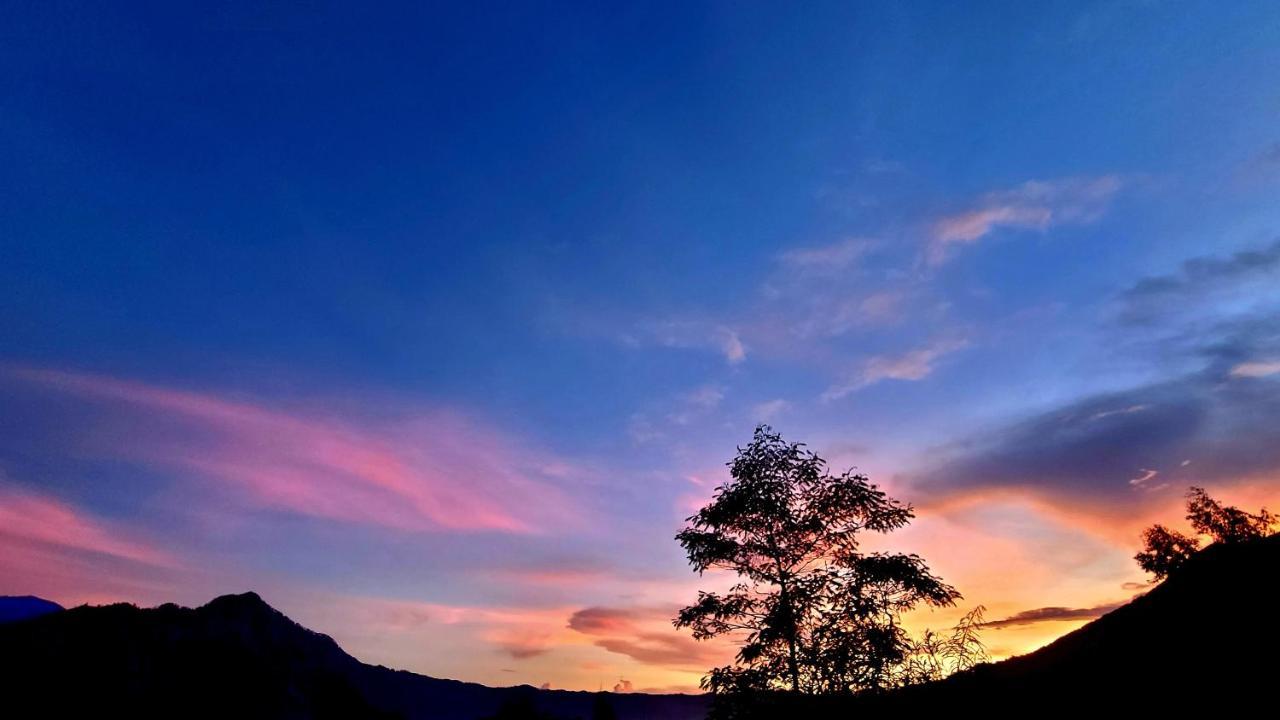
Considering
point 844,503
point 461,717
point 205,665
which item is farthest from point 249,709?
point 461,717

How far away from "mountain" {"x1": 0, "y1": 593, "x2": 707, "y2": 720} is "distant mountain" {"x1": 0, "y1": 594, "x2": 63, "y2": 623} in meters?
12.5

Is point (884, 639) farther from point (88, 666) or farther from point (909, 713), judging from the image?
point (88, 666)

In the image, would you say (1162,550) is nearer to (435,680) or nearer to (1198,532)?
(1198,532)

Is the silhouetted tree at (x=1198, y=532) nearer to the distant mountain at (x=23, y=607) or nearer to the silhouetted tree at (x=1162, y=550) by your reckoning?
the silhouetted tree at (x=1162, y=550)

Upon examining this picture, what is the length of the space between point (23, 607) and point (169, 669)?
33.2 meters

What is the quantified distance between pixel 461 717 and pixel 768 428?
150 m

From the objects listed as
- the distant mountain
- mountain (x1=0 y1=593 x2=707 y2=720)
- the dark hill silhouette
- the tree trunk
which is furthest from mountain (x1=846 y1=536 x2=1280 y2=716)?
the distant mountain

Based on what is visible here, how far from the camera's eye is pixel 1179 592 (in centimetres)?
1268

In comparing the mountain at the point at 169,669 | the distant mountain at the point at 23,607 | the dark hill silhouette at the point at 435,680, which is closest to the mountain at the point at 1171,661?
the dark hill silhouette at the point at 435,680

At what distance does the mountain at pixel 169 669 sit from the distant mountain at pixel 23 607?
1250 centimetres

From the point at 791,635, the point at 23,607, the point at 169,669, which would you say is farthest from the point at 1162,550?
the point at 23,607

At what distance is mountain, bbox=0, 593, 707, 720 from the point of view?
4628 centimetres

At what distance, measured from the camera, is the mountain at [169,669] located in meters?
46.3

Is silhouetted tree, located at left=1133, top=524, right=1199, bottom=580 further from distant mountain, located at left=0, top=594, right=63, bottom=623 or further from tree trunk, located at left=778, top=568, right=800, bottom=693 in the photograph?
distant mountain, located at left=0, top=594, right=63, bottom=623
